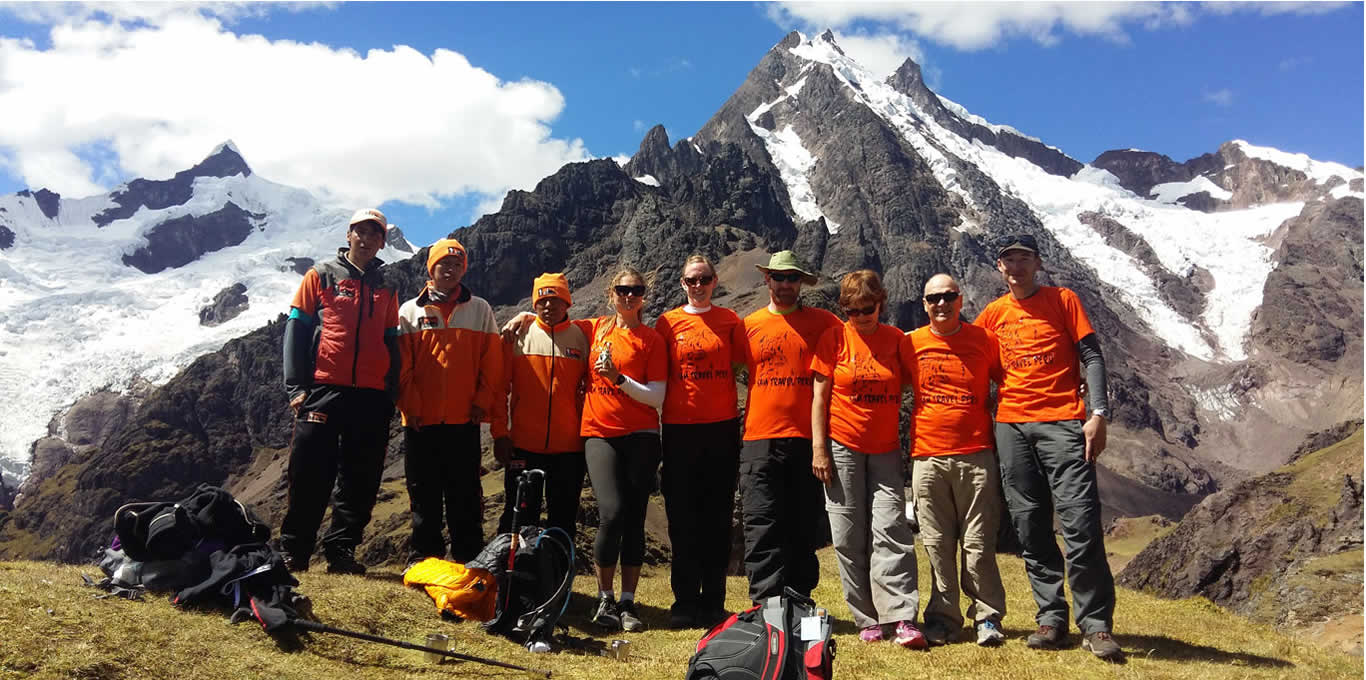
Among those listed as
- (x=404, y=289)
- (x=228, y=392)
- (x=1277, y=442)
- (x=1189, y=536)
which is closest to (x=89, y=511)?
(x=228, y=392)

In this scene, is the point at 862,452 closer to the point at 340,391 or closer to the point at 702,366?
the point at 702,366

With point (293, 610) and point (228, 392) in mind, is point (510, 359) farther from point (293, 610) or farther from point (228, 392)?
point (228, 392)

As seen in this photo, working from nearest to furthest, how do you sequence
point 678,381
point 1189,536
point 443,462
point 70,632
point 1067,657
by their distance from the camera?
point 70,632, point 1067,657, point 678,381, point 443,462, point 1189,536

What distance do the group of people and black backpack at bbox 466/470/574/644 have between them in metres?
0.65

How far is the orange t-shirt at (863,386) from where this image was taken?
7492mm

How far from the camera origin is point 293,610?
6.34 metres

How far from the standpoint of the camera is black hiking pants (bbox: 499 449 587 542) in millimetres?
8398

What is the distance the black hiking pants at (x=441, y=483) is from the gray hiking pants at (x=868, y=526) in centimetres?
360

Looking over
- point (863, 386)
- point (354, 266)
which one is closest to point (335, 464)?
point (354, 266)

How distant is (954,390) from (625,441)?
2.95 meters

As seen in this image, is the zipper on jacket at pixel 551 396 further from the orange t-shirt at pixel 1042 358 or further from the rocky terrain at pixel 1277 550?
the rocky terrain at pixel 1277 550

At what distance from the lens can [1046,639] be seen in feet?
23.2

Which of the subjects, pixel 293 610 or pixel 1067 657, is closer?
pixel 293 610

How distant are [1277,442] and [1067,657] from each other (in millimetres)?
211017
